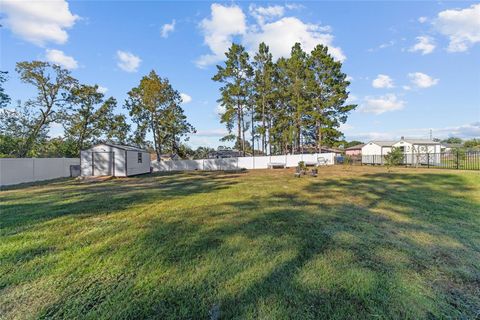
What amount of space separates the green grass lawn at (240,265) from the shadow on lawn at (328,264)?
0.01 metres

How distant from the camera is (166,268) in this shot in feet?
7.96

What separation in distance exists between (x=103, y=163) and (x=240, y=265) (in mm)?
15599

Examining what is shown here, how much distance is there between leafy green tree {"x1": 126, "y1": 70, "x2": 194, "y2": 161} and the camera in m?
24.0

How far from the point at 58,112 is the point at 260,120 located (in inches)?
815

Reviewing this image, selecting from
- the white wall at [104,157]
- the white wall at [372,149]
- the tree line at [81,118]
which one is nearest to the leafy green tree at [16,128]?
the tree line at [81,118]

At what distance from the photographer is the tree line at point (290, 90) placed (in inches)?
1010

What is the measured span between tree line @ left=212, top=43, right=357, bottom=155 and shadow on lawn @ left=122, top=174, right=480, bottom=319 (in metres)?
22.7

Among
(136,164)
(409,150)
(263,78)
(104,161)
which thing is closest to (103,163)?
(104,161)

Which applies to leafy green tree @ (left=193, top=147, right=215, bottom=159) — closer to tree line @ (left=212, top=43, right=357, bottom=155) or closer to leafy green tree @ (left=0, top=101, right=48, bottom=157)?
tree line @ (left=212, top=43, right=357, bottom=155)

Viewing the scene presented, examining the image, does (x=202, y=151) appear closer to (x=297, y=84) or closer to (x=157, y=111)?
(x=157, y=111)

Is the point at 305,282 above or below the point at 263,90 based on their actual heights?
below

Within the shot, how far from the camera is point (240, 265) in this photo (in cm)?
248

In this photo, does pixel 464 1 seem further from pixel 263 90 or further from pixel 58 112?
pixel 58 112

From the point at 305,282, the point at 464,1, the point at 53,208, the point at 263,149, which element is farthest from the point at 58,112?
the point at 464,1
